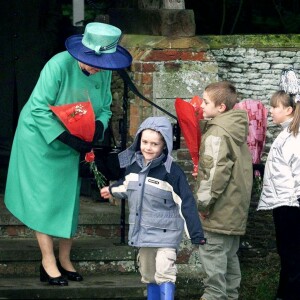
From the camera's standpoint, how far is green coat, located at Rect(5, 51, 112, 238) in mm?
10352

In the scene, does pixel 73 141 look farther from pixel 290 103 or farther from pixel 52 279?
pixel 290 103

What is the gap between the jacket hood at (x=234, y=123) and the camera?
33.5 ft

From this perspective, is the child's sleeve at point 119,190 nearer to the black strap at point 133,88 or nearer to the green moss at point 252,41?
the black strap at point 133,88

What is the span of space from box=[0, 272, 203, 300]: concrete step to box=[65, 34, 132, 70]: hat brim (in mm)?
1583

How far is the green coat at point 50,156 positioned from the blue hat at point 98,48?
0.46 feet

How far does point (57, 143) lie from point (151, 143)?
922 millimetres

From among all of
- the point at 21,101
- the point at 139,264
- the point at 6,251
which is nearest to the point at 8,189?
the point at 6,251

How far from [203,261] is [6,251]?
1508 mm

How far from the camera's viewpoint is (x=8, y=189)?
35.0 ft

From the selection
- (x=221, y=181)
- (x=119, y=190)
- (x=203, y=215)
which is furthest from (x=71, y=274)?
(x=221, y=181)

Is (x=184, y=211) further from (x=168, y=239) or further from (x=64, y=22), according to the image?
(x=64, y=22)

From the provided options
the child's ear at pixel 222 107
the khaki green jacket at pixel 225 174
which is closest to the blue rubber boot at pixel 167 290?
the khaki green jacket at pixel 225 174

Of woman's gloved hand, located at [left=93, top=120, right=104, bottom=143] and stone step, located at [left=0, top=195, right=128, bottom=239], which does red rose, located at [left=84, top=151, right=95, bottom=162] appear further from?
stone step, located at [left=0, top=195, right=128, bottom=239]

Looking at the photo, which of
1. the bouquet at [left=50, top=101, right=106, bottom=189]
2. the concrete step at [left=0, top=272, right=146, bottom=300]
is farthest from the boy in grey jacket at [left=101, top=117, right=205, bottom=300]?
the concrete step at [left=0, top=272, right=146, bottom=300]
